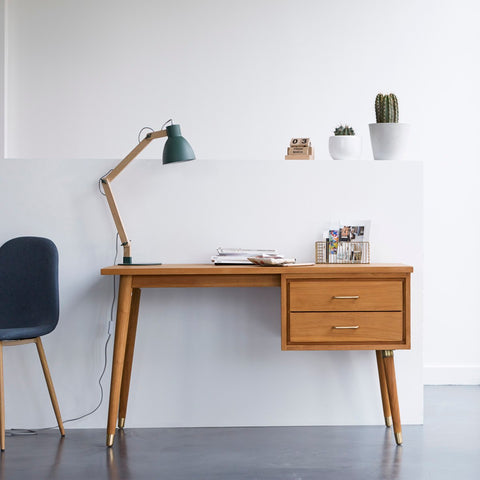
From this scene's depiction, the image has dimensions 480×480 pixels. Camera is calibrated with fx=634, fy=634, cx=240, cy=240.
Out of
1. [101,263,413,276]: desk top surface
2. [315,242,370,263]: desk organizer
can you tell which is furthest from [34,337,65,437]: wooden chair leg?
[315,242,370,263]: desk organizer

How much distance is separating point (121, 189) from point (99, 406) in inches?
41.7

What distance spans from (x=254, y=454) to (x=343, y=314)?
0.69 m

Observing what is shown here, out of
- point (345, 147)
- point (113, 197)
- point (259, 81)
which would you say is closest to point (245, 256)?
point (113, 197)

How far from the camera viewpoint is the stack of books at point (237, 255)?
9.61 ft

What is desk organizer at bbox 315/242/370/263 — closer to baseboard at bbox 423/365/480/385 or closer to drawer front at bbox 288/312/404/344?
drawer front at bbox 288/312/404/344

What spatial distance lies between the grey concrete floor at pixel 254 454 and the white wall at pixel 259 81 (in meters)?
1.41

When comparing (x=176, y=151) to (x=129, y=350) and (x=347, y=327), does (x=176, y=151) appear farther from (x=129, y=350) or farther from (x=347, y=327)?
(x=347, y=327)

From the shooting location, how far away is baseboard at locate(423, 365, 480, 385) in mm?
4078

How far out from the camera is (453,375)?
4.09m

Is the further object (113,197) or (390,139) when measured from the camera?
(390,139)

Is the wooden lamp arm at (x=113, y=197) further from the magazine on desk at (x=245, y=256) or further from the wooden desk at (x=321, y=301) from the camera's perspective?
the magazine on desk at (x=245, y=256)

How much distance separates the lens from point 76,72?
4.16m

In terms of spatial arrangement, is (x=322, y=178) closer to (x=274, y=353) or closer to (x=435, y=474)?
(x=274, y=353)

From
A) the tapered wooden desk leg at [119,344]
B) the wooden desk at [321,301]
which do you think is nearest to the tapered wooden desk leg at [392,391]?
the wooden desk at [321,301]
